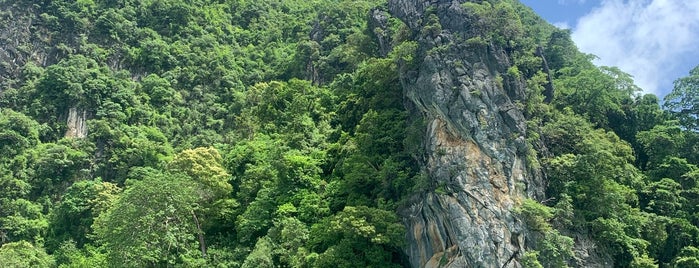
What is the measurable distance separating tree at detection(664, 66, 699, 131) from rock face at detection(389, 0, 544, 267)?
12183mm

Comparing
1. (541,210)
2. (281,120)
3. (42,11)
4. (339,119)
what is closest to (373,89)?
(339,119)

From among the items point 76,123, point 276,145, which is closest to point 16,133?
point 76,123

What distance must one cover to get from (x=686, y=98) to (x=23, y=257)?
Result: 37941 millimetres

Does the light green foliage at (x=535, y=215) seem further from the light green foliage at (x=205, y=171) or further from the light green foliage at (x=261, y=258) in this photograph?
the light green foliage at (x=205, y=171)

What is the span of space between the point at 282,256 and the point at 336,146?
917 cm

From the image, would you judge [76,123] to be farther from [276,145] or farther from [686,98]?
[686,98]

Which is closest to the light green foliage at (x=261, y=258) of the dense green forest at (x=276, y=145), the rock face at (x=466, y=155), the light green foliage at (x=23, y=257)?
the dense green forest at (x=276, y=145)

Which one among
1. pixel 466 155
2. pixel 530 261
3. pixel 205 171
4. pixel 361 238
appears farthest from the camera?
pixel 205 171

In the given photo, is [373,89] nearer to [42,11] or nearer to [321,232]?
[321,232]

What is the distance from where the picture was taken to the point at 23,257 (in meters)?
28.9

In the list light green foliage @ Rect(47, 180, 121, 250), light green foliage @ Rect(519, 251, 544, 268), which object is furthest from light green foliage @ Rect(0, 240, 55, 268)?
light green foliage @ Rect(519, 251, 544, 268)

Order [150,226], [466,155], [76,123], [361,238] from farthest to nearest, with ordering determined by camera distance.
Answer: [76,123]
[150,226]
[466,155]
[361,238]

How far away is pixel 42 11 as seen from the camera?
5256 centimetres

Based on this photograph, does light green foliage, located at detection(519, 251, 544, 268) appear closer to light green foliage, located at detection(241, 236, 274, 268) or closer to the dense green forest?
the dense green forest
